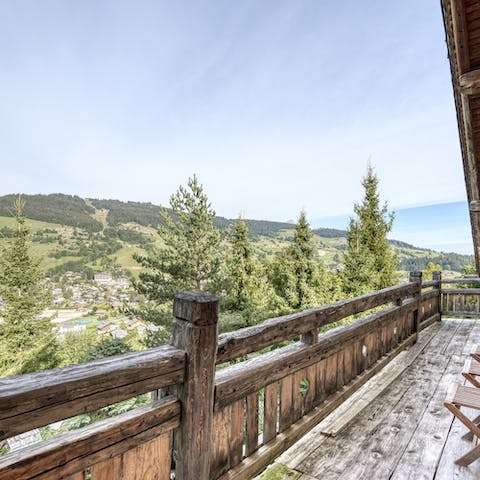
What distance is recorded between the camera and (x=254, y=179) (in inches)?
3472

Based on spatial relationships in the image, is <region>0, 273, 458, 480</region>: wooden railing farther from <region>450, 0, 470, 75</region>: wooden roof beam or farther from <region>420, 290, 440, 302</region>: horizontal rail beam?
<region>420, 290, 440, 302</region>: horizontal rail beam

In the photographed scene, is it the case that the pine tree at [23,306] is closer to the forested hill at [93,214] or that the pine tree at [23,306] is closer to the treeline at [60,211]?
the forested hill at [93,214]

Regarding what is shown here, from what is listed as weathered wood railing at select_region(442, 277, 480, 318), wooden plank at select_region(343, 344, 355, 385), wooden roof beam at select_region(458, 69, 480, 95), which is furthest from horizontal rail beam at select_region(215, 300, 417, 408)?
weathered wood railing at select_region(442, 277, 480, 318)

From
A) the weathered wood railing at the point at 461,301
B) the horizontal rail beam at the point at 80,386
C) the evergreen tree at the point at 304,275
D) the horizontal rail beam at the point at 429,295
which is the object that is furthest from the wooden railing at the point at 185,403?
the evergreen tree at the point at 304,275

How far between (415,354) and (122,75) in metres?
46.6

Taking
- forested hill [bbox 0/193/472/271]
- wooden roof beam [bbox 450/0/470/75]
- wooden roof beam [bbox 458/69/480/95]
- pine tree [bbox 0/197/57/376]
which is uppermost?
forested hill [bbox 0/193/472/271]

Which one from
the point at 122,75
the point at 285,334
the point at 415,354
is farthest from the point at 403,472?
the point at 122,75

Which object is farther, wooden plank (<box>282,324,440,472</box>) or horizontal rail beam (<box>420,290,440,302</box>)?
horizontal rail beam (<box>420,290,440,302</box>)

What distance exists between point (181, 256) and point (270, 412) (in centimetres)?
1443

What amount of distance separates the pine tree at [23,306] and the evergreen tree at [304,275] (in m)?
16.5

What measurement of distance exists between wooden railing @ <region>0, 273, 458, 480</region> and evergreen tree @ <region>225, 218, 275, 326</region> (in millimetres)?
14343

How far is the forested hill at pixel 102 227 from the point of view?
61375mm

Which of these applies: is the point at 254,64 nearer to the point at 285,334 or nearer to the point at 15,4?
the point at 15,4

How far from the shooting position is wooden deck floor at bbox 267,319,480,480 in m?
2.07
